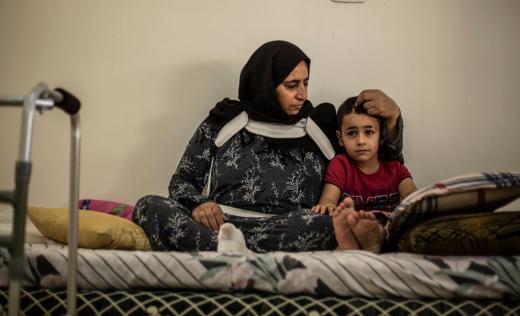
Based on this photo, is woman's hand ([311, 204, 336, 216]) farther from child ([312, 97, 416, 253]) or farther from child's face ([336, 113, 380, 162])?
child's face ([336, 113, 380, 162])

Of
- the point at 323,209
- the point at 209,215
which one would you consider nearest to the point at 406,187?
the point at 323,209

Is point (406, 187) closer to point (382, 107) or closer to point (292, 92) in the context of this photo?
point (382, 107)

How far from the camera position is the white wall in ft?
6.79

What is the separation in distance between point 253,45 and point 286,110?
45 centimetres

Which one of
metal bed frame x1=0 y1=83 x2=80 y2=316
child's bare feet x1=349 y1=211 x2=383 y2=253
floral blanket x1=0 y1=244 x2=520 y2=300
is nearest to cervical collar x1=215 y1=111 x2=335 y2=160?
child's bare feet x1=349 y1=211 x2=383 y2=253

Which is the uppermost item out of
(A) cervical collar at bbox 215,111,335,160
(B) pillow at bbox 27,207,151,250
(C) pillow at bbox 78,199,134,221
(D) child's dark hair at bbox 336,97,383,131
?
(D) child's dark hair at bbox 336,97,383,131

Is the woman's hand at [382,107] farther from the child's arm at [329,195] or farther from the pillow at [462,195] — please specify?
the pillow at [462,195]

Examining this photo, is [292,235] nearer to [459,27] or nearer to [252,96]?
[252,96]

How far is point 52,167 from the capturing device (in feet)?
7.11

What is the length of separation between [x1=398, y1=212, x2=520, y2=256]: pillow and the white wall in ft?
3.09

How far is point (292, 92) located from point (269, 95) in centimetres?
9

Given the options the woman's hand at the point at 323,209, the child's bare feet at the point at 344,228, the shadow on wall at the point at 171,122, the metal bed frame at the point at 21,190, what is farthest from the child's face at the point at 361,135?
the metal bed frame at the point at 21,190

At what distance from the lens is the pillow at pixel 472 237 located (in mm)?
1134

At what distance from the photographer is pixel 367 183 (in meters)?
1.79
